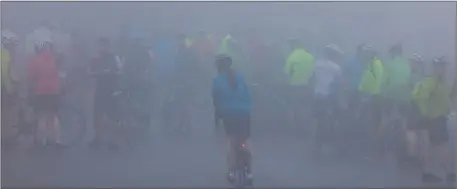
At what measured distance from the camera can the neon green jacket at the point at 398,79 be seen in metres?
4.29

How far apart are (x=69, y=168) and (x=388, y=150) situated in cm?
198

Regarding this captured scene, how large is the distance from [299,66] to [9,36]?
70.2 inches

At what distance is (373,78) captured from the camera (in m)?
4.31

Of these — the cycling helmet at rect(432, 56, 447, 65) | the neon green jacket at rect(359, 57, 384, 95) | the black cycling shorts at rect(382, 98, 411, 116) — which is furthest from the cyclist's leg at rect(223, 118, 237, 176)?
the cycling helmet at rect(432, 56, 447, 65)

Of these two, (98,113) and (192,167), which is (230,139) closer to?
(192,167)

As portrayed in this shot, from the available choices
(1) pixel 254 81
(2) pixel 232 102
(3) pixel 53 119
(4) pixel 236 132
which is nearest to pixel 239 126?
(4) pixel 236 132

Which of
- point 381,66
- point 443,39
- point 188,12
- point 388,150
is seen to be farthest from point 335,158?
point 188,12

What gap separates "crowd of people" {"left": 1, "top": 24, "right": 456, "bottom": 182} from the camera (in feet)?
14.1

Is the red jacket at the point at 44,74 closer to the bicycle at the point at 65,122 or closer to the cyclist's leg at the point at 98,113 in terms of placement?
the bicycle at the point at 65,122

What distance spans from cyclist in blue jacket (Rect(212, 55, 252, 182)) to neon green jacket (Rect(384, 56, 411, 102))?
846 mm

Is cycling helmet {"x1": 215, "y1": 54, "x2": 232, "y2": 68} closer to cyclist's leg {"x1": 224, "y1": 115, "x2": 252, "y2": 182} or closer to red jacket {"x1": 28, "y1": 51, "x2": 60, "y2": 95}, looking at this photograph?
cyclist's leg {"x1": 224, "y1": 115, "x2": 252, "y2": 182}

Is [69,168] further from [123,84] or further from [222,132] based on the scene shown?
[222,132]

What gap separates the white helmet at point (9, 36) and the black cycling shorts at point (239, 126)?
53.9 inches

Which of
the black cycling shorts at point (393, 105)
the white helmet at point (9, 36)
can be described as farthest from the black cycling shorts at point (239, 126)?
the white helmet at point (9, 36)
